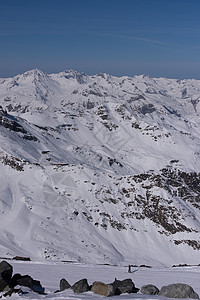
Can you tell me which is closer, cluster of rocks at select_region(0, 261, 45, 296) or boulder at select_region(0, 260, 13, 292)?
cluster of rocks at select_region(0, 261, 45, 296)

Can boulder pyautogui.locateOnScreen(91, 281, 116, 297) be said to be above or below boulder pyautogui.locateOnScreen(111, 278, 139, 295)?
above

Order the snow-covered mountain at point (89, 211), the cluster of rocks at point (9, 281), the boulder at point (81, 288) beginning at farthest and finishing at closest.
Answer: the snow-covered mountain at point (89, 211) → the boulder at point (81, 288) → the cluster of rocks at point (9, 281)

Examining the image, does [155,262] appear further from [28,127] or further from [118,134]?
[118,134]

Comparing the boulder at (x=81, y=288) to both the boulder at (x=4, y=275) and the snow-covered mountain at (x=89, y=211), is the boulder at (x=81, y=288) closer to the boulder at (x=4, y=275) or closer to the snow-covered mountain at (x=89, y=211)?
the boulder at (x=4, y=275)

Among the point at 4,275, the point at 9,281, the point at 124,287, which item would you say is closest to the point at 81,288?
the point at 124,287

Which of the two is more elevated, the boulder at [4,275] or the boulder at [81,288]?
the boulder at [4,275]

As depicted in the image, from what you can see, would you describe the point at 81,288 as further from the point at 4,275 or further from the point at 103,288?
the point at 4,275

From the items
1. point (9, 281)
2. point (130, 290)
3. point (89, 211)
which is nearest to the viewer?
point (9, 281)

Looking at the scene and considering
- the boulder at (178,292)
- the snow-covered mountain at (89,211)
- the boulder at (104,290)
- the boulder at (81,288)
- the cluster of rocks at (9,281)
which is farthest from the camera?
the snow-covered mountain at (89,211)

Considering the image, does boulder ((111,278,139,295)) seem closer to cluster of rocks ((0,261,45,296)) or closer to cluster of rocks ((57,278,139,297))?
cluster of rocks ((57,278,139,297))

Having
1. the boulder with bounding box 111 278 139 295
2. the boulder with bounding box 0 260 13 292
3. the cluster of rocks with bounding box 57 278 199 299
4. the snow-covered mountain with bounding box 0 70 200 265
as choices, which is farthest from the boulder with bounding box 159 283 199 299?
the snow-covered mountain with bounding box 0 70 200 265

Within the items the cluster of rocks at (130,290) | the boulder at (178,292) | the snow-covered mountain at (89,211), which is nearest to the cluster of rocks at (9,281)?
the cluster of rocks at (130,290)
